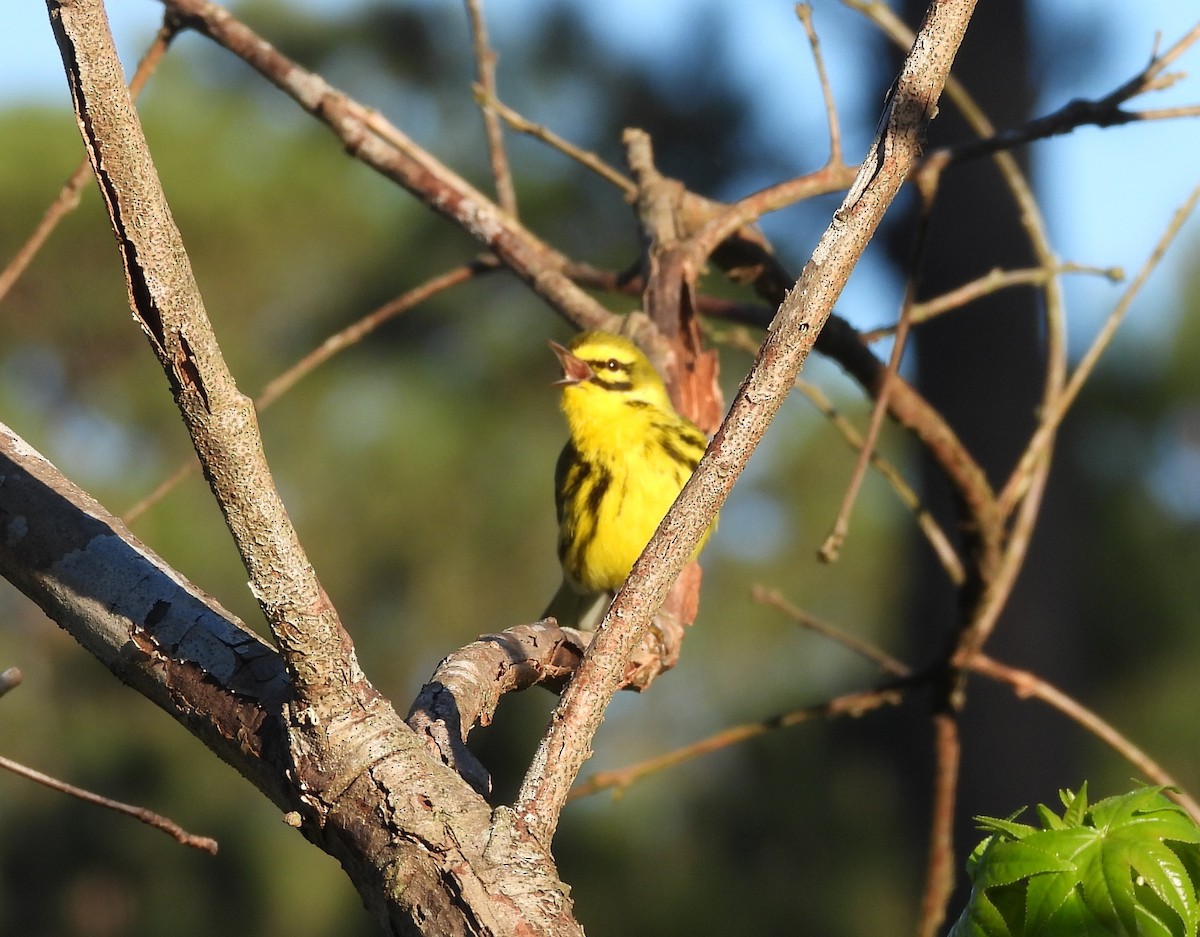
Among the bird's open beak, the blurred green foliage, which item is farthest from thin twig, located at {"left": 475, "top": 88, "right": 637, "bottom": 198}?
the blurred green foliage

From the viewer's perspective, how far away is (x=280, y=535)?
1151 millimetres

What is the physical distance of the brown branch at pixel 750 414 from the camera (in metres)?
1.16

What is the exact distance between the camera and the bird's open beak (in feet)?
10.6

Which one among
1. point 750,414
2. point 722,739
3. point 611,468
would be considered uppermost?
point 611,468

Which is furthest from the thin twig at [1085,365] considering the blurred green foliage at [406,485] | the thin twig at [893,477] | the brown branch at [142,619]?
the blurred green foliage at [406,485]

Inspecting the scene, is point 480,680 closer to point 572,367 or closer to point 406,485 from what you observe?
point 572,367

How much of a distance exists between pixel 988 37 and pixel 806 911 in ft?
21.7

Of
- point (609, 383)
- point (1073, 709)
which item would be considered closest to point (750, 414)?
point (1073, 709)

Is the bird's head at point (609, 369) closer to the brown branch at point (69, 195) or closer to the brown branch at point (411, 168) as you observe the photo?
the brown branch at point (411, 168)

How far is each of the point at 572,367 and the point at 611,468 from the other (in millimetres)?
254

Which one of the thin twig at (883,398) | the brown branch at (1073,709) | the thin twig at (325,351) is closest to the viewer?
the thin twig at (883,398)

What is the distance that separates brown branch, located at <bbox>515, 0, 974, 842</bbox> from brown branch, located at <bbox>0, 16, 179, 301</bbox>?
0.81 metres

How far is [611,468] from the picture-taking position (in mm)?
3301

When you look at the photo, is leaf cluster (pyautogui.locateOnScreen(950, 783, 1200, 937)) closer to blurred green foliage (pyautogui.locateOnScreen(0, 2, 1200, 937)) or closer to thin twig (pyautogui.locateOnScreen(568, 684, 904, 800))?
thin twig (pyautogui.locateOnScreen(568, 684, 904, 800))
